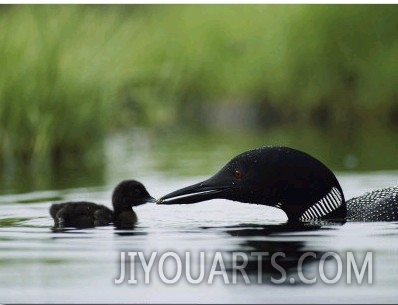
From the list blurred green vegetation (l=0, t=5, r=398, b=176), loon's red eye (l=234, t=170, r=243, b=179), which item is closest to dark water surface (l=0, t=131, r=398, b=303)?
loon's red eye (l=234, t=170, r=243, b=179)

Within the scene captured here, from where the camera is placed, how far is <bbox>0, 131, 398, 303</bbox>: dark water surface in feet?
11.2

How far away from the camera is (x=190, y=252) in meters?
4.08

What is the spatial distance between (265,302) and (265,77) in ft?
32.1

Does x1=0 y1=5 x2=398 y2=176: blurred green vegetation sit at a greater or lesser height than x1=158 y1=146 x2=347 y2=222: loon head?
greater

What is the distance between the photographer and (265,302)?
3.24 meters

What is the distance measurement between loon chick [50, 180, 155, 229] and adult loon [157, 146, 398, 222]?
1.77 feet

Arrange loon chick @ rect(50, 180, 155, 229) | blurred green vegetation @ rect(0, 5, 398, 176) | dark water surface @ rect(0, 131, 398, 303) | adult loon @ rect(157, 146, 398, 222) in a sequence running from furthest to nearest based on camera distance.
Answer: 1. blurred green vegetation @ rect(0, 5, 398, 176)
2. loon chick @ rect(50, 180, 155, 229)
3. adult loon @ rect(157, 146, 398, 222)
4. dark water surface @ rect(0, 131, 398, 303)

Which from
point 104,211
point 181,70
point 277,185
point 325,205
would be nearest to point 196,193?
point 277,185

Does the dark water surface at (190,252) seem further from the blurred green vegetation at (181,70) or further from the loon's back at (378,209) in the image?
the blurred green vegetation at (181,70)

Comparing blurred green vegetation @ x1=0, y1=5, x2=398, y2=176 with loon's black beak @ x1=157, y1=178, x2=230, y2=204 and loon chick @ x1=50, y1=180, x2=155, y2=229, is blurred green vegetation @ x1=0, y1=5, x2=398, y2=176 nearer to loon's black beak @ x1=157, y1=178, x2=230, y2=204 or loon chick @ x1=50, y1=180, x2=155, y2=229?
loon chick @ x1=50, y1=180, x2=155, y2=229

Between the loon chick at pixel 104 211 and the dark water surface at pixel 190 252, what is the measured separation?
9 centimetres

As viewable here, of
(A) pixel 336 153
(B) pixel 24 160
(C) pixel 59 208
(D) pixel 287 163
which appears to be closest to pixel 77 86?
(B) pixel 24 160

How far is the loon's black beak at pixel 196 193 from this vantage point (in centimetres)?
466

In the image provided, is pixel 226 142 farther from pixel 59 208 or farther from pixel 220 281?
pixel 220 281
